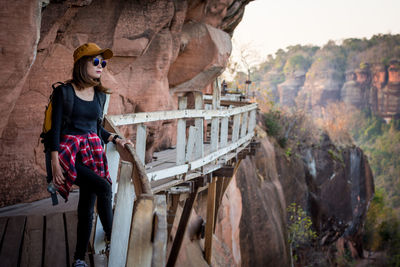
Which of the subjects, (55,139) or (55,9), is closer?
(55,139)

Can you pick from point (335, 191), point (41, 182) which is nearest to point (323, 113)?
point (335, 191)

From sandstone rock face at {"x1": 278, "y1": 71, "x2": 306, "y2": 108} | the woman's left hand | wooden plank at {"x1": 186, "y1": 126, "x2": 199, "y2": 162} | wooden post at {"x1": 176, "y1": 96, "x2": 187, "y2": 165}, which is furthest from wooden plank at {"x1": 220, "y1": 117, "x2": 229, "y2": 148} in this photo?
sandstone rock face at {"x1": 278, "y1": 71, "x2": 306, "y2": 108}

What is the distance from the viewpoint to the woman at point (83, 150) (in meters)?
2.60

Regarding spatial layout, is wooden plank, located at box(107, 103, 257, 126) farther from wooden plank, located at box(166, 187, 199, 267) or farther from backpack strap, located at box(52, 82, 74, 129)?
wooden plank, located at box(166, 187, 199, 267)

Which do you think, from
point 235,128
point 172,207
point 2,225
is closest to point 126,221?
point 2,225

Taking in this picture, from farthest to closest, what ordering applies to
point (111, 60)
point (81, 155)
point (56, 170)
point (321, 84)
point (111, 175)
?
point (321, 84)
point (111, 60)
point (111, 175)
point (81, 155)
point (56, 170)

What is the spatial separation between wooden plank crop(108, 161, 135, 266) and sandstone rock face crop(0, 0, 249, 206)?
211 cm

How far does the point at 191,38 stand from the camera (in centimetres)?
988

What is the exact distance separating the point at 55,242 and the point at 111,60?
190 inches

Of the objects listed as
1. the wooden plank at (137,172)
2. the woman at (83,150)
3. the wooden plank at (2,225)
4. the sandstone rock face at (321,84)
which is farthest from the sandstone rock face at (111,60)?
the sandstone rock face at (321,84)

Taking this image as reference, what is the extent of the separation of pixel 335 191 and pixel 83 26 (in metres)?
19.5

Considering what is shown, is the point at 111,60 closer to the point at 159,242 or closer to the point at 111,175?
the point at 111,175

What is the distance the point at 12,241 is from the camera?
→ 10.2 feet

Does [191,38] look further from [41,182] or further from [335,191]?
[335,191]
